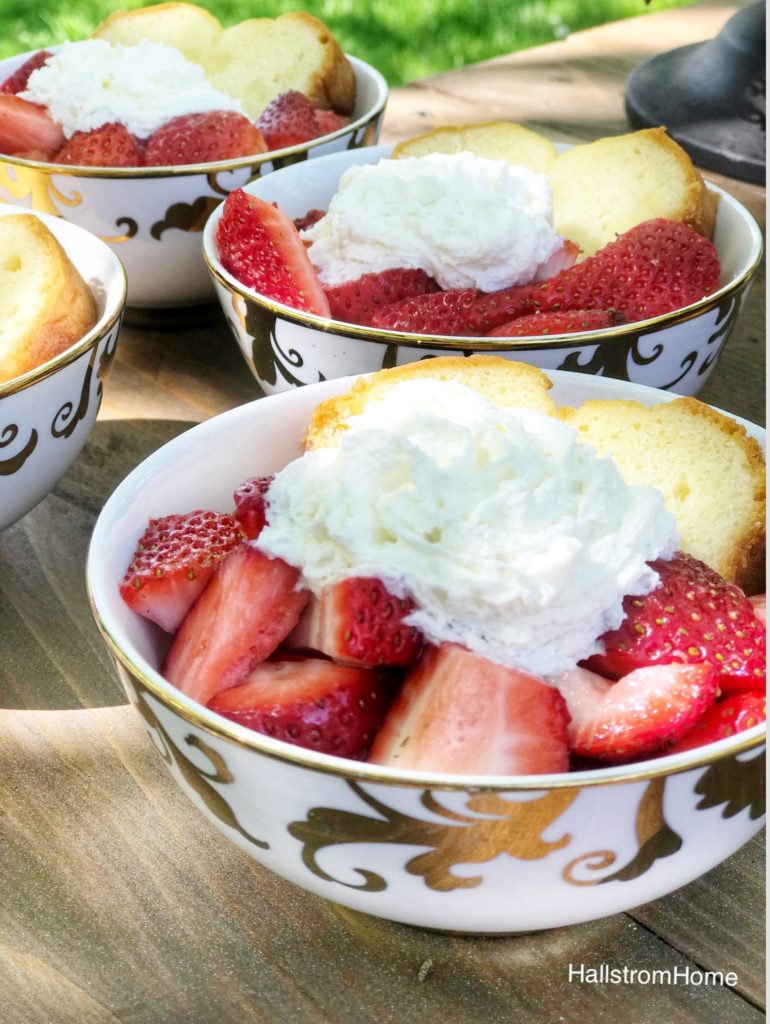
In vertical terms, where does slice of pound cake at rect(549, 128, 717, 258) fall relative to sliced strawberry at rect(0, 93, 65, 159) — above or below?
below

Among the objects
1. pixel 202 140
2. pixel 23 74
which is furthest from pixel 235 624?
pixel 23 74

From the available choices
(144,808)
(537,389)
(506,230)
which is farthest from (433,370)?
(144,808)

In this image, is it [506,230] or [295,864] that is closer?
[295,864]

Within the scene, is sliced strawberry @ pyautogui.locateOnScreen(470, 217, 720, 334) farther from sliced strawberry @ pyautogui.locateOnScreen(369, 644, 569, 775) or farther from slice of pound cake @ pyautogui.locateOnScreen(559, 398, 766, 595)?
A: sliced strawberry @ pyautogui.locateOnScreen(369, 644, 569, 775)

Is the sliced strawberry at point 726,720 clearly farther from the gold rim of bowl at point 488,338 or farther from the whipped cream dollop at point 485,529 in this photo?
the gold rim of bowl at point 488,338

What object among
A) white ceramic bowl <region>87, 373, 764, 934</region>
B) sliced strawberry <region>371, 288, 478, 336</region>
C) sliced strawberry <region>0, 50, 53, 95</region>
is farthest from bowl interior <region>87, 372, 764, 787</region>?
sliced strawberry <region>0, 50, 53, 95</region>

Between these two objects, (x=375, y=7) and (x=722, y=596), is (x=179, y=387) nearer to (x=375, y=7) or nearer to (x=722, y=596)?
(x=722, y=596)
